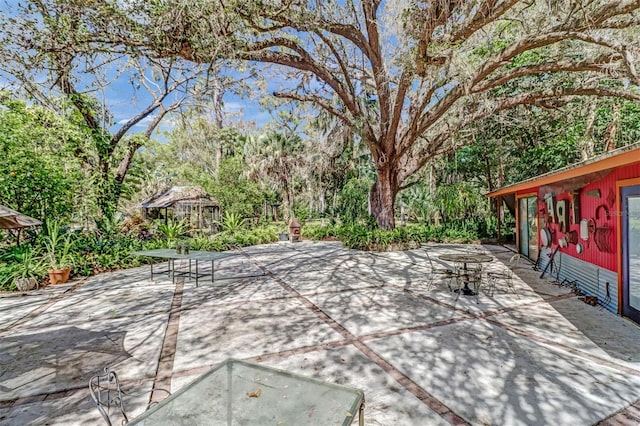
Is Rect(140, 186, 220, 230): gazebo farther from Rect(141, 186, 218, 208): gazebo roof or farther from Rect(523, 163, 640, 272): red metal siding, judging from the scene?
Rect(523, 163, 640, 272): red metal siding

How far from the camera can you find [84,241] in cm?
901

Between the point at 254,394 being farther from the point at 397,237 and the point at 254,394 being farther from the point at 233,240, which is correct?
the point at 233,240

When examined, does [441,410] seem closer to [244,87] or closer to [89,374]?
[89,374]

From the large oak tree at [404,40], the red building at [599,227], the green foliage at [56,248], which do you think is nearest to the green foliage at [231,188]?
the large oak tree at [404,40]

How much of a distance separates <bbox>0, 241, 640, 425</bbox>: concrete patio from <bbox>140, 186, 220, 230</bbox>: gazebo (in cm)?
973

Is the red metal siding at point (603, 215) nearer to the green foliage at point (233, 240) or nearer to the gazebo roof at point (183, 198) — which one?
the green foliage at point (233, 240)

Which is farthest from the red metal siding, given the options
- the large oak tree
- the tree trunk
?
the tree trunk

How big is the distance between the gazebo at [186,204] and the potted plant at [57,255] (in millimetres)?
6079

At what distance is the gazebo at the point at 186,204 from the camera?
1617 centimetres

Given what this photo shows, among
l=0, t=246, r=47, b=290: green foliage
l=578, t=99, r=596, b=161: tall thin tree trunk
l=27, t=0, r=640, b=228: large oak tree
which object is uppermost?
l=27, t=0, r=640, b=228: large oak tree

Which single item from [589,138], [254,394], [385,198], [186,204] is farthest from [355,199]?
[254,394]

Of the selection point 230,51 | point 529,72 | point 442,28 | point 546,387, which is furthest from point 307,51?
point 546,387

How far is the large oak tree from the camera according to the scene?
5.91 meters

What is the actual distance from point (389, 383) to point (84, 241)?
9.48m
